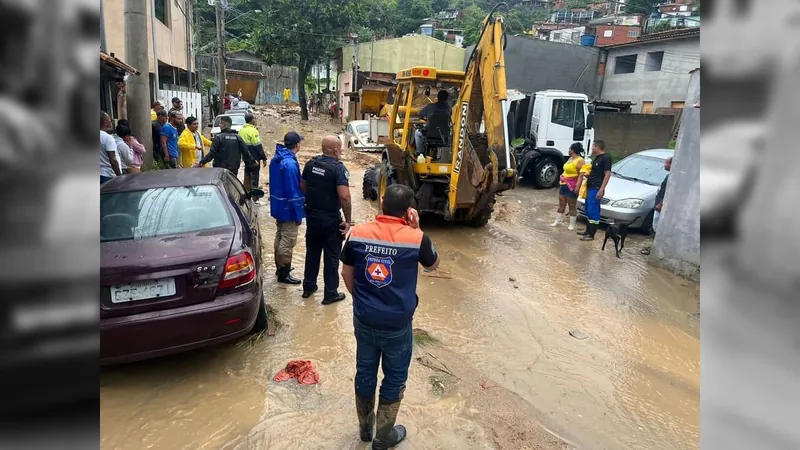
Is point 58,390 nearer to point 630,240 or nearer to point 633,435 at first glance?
point 633,435

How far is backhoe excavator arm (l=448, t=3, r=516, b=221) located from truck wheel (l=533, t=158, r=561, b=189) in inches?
218

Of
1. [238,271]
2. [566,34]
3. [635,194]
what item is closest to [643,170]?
[635,194]

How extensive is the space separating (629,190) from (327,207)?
6.41 metres

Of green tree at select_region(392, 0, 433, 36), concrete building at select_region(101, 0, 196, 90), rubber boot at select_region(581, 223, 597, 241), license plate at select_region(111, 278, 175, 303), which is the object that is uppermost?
green tree at select_region(392, 0, 433, 36)

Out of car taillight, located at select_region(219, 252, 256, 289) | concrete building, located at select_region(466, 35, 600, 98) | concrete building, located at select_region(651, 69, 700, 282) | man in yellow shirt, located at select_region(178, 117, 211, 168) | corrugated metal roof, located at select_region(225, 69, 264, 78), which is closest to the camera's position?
car taillight, located at select_region(219, 252, 256, 289)

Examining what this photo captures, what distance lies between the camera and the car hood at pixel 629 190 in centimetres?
876

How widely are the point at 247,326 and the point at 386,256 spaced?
154 centimetres

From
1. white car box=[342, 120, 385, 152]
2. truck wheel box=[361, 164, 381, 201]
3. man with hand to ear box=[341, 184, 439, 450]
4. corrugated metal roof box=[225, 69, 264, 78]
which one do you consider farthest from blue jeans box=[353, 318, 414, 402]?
corrugated metal roof box=[225, 69, 264, 78]

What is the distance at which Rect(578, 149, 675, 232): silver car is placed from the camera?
28.5 ft

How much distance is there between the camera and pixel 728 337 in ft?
2.43

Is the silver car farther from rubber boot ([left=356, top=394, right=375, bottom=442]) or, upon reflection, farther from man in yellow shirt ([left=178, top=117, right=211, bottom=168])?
man in yellow shirt ([left=178, top=117, right=211, bottom=168])

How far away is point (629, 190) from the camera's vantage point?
896 centimetres

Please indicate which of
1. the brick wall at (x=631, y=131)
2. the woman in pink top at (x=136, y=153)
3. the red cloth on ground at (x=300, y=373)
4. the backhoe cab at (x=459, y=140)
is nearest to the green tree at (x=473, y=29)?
the brick wall at (x=631, y=131)

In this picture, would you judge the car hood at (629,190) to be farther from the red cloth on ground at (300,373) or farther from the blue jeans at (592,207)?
the red cloth on ground at (300,373)
